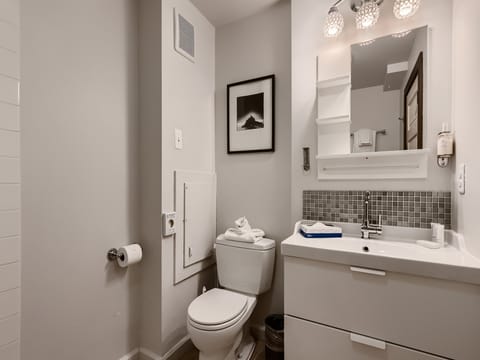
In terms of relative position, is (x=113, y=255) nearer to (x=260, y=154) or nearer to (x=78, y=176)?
(x=78, y=176)

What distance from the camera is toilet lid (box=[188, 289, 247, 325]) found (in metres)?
1.25

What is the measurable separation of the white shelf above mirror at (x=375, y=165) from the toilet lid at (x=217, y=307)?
964mm

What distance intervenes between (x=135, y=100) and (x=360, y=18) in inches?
58.9

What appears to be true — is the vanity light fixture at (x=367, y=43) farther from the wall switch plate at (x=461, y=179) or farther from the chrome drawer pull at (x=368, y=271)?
the chrome drawer pull at (x=368, y=271)

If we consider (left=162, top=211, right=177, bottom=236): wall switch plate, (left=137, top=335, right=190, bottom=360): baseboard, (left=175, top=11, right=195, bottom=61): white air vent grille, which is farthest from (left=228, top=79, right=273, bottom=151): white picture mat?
(left=137, top=335, right=190, bottom=360): baseboard

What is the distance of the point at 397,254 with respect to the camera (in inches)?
40.9

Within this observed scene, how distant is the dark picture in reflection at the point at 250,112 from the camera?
1791mm

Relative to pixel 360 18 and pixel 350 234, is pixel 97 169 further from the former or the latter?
pixel 360 18

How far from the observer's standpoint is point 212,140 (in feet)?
6.39

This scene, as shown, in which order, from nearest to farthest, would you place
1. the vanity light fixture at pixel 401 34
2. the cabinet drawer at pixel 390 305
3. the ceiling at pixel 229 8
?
the cabinet drawer at pixel 390 305
the vanity light fixture at pixel 401 34
the ceiling at pixel 229 8

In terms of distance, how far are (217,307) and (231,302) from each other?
0.10m

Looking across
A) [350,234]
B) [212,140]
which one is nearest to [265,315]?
[350,234]

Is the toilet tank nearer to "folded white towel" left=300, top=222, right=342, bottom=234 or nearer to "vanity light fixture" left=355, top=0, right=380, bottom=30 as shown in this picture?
"folded white towel" left=300, top=222, right=342, bottom=234

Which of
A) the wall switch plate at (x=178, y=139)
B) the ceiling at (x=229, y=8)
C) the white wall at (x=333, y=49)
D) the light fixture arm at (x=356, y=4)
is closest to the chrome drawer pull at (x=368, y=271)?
the white wall at (x=333, y=49)
